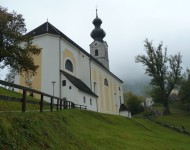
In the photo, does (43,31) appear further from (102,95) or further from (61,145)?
(61,145)

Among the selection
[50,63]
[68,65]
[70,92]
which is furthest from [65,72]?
[70,92]

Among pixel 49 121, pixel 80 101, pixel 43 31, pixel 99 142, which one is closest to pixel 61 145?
pixel 49 121

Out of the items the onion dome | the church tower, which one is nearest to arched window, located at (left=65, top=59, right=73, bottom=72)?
the church tower

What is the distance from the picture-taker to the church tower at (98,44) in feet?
176

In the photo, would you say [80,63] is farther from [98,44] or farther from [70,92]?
[98,44]

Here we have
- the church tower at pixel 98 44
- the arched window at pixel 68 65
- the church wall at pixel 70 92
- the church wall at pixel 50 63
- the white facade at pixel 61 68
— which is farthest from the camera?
the church tower at pixel 98 44

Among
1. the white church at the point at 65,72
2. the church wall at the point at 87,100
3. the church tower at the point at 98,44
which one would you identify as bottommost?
the church wall at the point at 87,100

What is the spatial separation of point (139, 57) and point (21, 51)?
3160 centimetres

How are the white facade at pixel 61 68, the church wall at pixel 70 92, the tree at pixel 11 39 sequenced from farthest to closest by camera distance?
the white facade at pixel 61 68 < the church wall at pixel 70 92 < the tree at pixel 11 39

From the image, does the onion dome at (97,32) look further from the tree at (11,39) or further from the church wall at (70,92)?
the tree at (11,39)

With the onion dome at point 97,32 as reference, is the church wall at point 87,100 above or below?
below

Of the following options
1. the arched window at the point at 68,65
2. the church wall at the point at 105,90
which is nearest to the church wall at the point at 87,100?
the church wall at the point at 105,90

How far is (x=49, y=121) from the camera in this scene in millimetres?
7688

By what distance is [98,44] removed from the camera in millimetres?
53719
